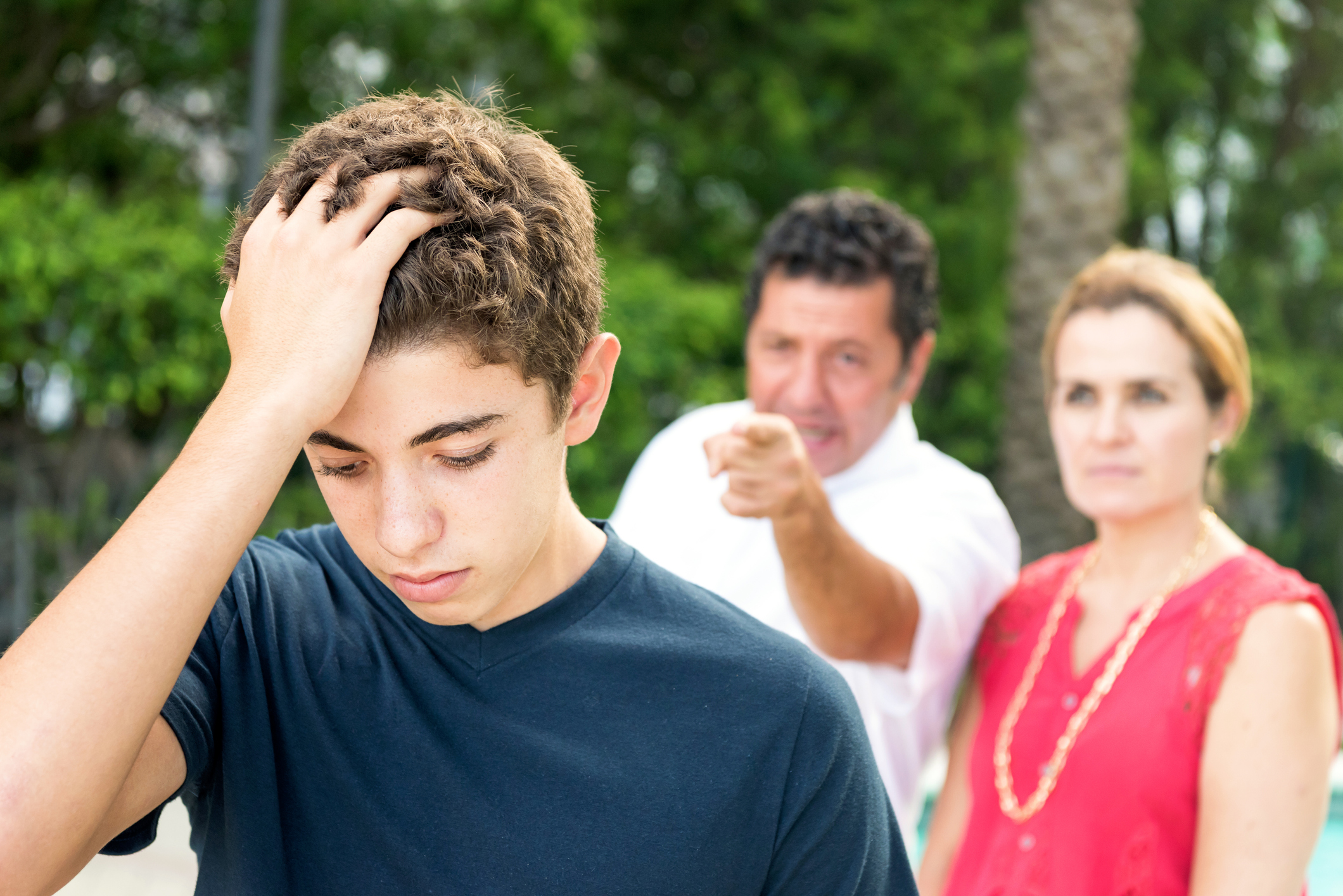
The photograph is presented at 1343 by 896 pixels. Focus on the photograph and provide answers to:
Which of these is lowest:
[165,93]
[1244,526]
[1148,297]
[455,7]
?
[1244,526]

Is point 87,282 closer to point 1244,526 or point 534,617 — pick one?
point 534,617

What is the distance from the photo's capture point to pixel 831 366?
9.24 ft

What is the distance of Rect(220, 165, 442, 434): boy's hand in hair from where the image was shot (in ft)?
4.26

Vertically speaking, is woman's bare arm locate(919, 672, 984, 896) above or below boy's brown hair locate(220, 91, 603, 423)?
below

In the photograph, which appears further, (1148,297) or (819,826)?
(1148,297)

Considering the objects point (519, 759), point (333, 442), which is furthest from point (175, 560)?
point (519, 759)

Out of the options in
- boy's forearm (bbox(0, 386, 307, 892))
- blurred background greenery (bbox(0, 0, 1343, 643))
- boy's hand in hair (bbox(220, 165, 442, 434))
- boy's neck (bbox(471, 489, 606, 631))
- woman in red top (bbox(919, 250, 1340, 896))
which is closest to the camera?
boy's forearm (bbox(0, 386, 307, 892))

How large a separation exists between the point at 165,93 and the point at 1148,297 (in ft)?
24.1

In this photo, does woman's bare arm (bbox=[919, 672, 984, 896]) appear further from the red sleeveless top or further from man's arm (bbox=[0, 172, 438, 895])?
man's arm (bbox=[0, 172, 438, 895])

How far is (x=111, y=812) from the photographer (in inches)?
52.1

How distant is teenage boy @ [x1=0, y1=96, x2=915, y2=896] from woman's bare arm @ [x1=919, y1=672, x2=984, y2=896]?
1141 millimetres

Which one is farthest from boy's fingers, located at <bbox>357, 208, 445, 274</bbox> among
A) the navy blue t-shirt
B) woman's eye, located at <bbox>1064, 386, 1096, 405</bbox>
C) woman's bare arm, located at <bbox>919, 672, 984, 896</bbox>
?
woman's bare arm, located at <bbox>919, 672, 984, 896</bbox>

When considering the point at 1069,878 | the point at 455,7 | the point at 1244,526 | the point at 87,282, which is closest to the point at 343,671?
the point at 1069,878

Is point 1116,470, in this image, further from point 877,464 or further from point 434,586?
point 434,586
